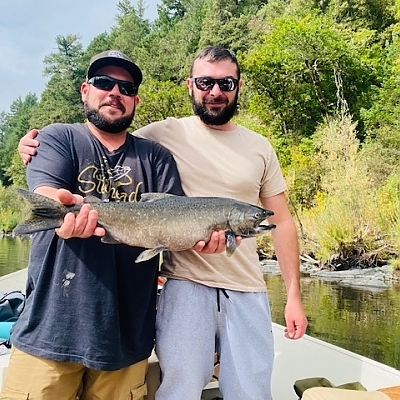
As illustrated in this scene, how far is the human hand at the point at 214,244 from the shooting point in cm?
256

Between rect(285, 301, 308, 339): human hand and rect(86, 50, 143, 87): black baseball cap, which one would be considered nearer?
rect(86, 50, 143, 87): black baseball cap

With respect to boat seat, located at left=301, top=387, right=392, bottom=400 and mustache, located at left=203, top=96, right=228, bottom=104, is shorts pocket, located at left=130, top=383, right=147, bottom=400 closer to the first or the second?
boat seat, located at left=301, top=387, right=392, bottom=400

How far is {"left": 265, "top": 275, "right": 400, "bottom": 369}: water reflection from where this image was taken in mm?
8539

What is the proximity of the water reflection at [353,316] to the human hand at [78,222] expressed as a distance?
21.2 feet

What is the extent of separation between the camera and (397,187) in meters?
17.7

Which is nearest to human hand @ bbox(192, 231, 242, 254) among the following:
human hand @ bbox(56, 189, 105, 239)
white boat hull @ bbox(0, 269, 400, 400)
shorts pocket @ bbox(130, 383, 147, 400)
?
human hand @ bbox(56, 189, 105, 239)

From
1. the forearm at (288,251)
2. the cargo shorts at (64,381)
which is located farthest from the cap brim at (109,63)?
the cargo shorts at (64,381)

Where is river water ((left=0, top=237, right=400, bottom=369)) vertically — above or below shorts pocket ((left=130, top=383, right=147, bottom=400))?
below

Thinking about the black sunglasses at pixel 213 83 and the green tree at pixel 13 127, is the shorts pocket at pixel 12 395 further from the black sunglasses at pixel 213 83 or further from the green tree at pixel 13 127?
the green tree at pixel 13 127

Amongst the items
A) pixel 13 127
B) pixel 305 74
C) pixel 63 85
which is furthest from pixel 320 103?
pixel 13 127

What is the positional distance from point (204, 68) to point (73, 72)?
2764 inches

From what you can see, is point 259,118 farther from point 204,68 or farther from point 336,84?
point 204,68

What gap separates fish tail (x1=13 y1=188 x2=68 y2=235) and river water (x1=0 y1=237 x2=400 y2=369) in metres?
6.61

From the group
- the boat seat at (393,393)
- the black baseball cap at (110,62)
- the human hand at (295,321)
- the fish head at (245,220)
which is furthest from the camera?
the human hand at (295,321)
